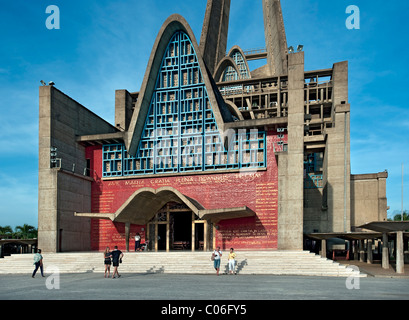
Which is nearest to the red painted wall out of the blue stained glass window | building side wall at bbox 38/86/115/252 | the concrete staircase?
the blue stained glass window

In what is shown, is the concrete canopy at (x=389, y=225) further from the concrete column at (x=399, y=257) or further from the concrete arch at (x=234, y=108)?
the concrete arch at (x=234, y=108)

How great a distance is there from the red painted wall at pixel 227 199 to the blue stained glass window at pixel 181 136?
782mm

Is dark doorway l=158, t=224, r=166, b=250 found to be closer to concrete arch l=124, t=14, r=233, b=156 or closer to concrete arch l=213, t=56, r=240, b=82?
concrete arch l=124, t=14, r=233, b=156

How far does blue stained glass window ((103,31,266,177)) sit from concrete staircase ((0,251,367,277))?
8.22 meters

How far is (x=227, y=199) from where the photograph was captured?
96.4ft

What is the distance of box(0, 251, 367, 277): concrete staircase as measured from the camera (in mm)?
20766

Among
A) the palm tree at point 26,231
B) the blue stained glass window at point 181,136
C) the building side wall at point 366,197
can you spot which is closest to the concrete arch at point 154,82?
the blue stained glass window at point 181,136

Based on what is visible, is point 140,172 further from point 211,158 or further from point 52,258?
point 52,258

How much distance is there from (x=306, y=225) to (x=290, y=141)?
588 inches

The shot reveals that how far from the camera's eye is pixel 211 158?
3042cm

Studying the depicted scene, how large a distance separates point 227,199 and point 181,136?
20.2 ft
